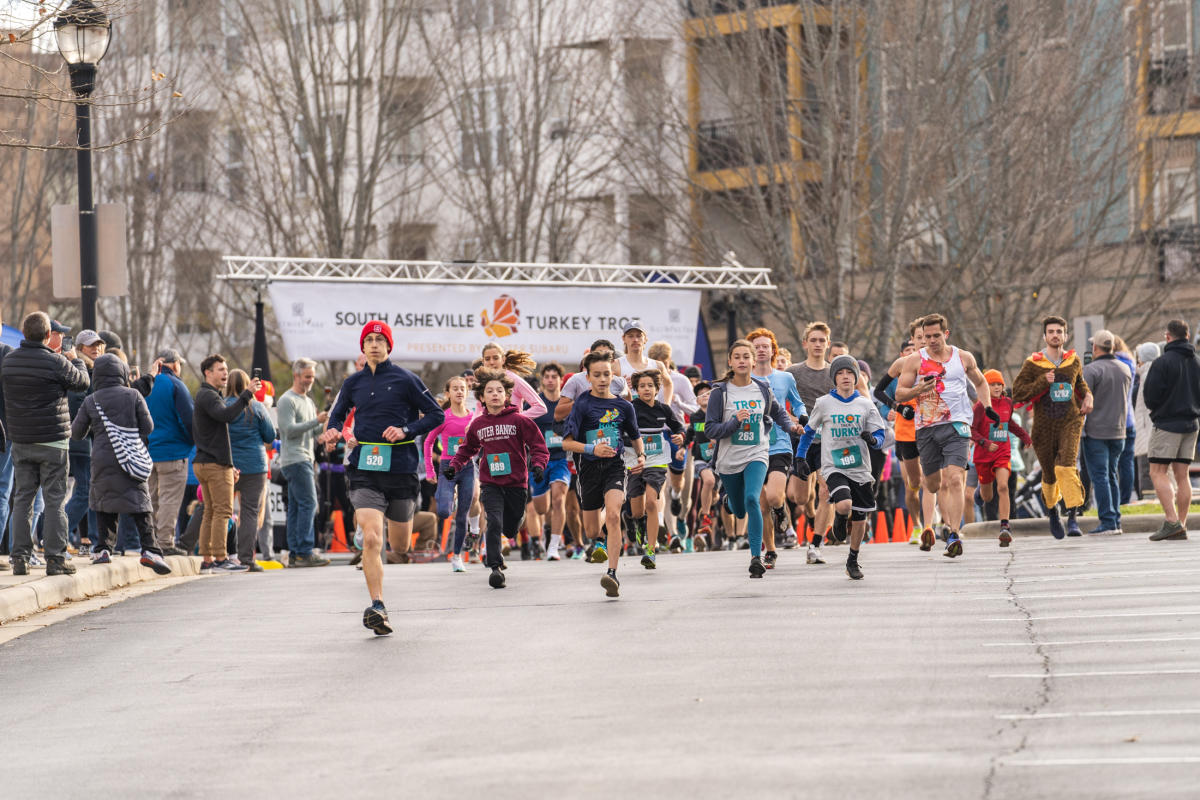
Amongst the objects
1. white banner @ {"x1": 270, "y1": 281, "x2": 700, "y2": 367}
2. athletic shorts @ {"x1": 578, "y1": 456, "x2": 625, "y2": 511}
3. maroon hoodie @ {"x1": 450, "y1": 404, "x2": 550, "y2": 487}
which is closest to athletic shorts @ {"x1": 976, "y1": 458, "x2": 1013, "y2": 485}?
athletic shorts @ {"x1": 578, "y1": 456, "x2": 625, "y2": 511}

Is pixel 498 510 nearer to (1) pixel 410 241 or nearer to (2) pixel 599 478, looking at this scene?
(2) pixel 599 478

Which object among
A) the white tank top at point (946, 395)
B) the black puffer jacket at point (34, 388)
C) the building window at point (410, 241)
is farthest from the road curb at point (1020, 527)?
the building window at point (410, 241)

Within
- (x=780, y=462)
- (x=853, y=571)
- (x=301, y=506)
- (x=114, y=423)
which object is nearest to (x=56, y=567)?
(x=114, y=423)

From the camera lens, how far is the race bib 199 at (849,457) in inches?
561

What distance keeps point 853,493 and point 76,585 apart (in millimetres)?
6075

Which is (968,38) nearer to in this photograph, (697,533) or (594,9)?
(594,9)

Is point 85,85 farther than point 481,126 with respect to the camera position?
No

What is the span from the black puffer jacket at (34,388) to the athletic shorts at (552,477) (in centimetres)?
520

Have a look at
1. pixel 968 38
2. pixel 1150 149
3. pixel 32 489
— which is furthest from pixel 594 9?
pixel 32 489

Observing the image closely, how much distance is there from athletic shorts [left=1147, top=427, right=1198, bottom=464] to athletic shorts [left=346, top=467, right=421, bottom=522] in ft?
26.6

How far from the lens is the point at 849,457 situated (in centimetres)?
1425

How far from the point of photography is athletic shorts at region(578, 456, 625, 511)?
561 inches

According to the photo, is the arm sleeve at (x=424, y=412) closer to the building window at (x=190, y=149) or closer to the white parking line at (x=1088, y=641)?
the white parking line at (x=1088, y=641)

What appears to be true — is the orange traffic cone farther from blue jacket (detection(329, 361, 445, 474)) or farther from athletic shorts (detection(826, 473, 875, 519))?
blue jacket (detection(329, 361, 445, 474))
